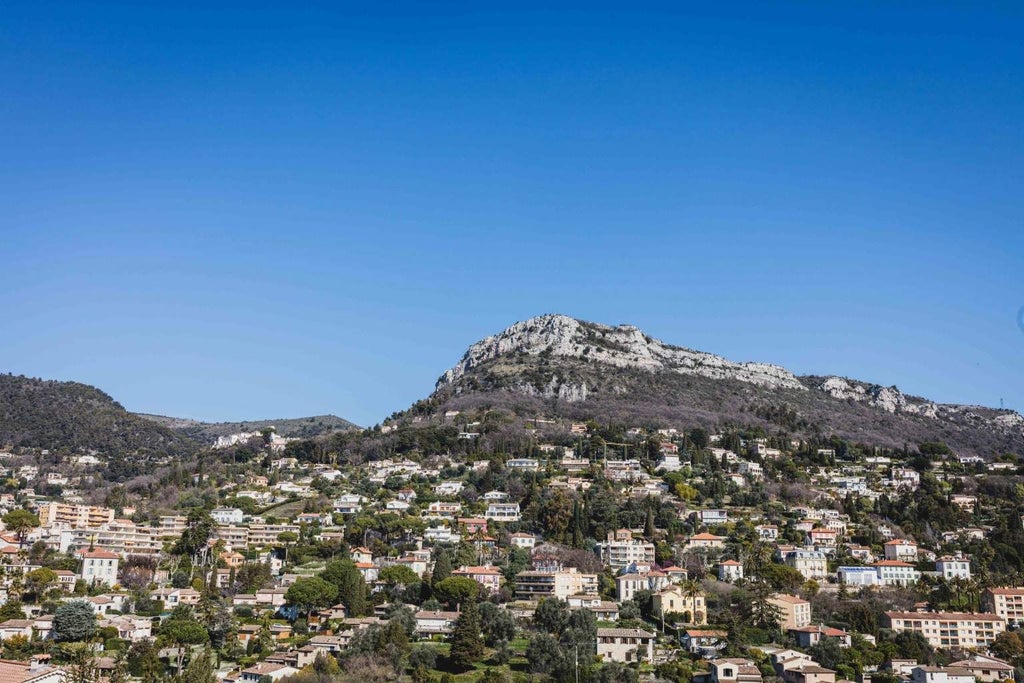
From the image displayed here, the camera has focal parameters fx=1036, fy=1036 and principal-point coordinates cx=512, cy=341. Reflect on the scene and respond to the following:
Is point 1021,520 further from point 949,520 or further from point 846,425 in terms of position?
point 846,425

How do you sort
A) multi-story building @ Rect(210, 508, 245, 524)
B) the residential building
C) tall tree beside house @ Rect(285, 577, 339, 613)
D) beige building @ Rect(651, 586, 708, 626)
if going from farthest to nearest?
multi-story building @ Rect(210, 508, 245, 524)
the residential building
beige building @ Rect(651, 586, 708, 626)
tall tree beside house @ Rect(285, 577, 339, 613)

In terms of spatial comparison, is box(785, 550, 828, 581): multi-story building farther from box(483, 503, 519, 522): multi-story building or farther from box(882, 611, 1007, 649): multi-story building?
box(483, 503, 519, 522): multi-story building

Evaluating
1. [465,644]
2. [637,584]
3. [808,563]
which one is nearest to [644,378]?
[808,563]

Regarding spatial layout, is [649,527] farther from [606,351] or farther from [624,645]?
[606,351]

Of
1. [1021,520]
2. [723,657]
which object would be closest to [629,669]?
[723,657]

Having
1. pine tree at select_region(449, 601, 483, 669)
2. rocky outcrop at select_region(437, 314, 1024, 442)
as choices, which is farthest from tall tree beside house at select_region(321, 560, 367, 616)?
rocky outcrop at select_region(437, 314, 1024, 442)
